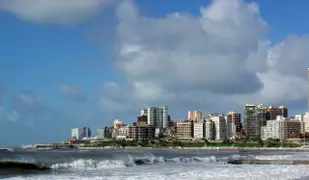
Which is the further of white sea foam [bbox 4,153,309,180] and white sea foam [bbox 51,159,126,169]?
white sea foam [bbox 51,159,126,169]

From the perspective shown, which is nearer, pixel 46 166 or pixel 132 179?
pixel 132 179

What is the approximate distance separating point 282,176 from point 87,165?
20.1 m

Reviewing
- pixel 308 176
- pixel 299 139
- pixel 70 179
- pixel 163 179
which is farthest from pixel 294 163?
pixel 299 139

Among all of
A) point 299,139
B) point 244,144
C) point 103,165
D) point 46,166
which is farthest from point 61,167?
point 299,139

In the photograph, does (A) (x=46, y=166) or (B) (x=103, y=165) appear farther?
(B) (x=103, y=165)

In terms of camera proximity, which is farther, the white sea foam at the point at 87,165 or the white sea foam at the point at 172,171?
the white sea foam at the point at 87,165

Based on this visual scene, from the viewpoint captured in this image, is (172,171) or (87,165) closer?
(172,171)

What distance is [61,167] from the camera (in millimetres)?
42281

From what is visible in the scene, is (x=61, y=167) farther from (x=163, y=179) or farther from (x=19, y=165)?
(x=163, y=179)

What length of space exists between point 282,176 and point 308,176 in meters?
1.83

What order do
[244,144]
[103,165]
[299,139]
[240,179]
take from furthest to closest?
[299,139]
[244,144]
[103,165]
[240,179]

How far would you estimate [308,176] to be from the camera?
101 feet

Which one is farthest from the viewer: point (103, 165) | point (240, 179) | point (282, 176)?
point (103, 165)

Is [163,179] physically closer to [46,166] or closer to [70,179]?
[70,179]
